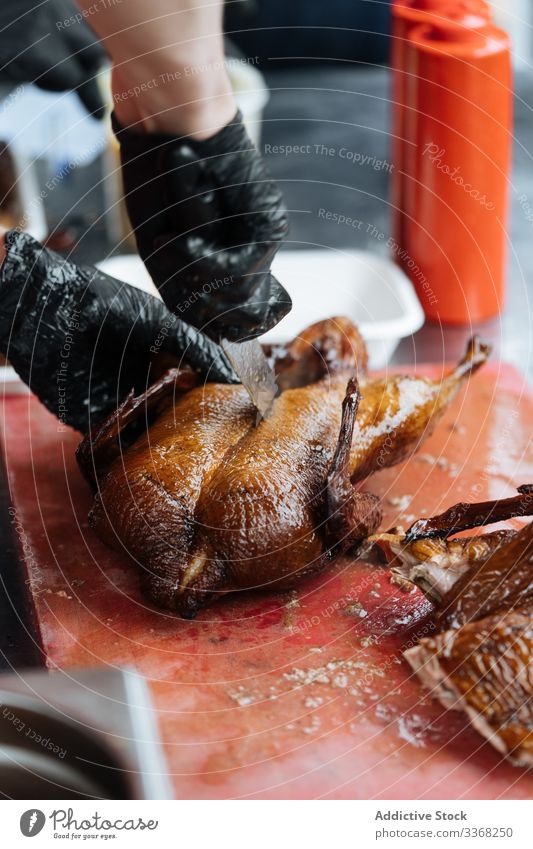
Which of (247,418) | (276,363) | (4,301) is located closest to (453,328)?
(276,363)

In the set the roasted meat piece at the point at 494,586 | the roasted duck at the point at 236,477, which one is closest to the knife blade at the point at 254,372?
the roasted duck at the point at 236,477

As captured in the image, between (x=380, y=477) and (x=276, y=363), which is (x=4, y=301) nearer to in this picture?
(x=276, y=363)

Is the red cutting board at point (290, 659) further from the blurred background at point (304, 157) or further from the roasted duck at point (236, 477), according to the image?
the blurred background at point (304, 157)

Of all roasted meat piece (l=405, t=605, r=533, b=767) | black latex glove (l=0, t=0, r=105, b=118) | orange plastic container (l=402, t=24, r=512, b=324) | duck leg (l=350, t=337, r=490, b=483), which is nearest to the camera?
roasted meat piece (l=405, t=605, r=533, b=767)

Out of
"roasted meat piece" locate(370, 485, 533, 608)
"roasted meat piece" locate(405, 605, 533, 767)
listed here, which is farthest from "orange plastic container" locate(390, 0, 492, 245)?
"roasted meat piece" locate(405, 605, 533, 767)

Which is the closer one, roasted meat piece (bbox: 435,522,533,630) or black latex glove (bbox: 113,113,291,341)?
roasted meat piece (bbox: 435,522,533,630)

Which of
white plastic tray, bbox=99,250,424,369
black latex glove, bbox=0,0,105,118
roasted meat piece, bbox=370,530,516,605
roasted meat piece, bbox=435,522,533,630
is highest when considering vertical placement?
black latex glove, bbox=0,0,105,118

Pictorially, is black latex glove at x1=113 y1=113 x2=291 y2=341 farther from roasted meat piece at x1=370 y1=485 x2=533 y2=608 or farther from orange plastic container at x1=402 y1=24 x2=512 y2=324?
orange plastic container at x1=402 y1=24 x2=512 y2=324

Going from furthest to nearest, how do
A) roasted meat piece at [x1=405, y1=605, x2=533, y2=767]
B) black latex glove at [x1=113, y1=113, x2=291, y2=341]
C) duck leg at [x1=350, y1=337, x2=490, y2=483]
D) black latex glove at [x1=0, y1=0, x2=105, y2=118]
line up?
black latex glove at [x1=0, y1=0, x2=105, y2=118], duck leg at [x1=350, y1=337, x2=490, y2=483], black latex glove at [x1=113, y1=113, x2=291, y2=341], roasted meat piece at [x1=405, y1=605, x2=533, y2=767]
